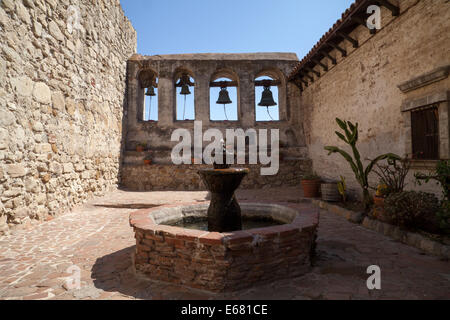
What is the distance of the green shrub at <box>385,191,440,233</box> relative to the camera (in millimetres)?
3949

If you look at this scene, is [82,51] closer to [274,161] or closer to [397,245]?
[274,161]

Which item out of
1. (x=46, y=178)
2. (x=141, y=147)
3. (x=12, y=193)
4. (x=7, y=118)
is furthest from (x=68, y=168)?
(x=141, y=147)

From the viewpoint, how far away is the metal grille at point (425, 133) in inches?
186

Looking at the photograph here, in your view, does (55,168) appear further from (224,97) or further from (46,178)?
(224,97)

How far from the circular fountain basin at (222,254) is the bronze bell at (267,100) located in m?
8.25

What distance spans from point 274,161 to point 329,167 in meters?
2.26

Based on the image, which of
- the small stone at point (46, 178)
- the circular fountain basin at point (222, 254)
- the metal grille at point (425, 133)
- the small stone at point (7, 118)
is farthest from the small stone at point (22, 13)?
the metal grille at point (425, 133)

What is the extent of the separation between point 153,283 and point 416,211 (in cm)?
402

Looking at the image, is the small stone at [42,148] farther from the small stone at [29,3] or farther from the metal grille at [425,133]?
the metal grille at [425,133]

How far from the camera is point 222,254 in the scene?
2361mm

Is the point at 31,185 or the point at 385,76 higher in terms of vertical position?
the point at 385,76

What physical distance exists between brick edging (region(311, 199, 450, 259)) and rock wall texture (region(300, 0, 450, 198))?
3.96ft

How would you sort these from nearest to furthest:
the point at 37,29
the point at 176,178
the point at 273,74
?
the point at 37,29
the point at 176,178
the point at 273,74
